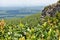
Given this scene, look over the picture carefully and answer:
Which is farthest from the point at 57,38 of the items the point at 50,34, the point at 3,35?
the point at 3,35

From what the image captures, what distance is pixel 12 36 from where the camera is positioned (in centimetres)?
533

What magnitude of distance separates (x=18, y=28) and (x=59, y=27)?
1166 mm

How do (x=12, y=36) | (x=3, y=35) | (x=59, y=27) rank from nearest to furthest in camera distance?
(x=12, y=36) → (x=3, y=35) → (x=59, y=27)

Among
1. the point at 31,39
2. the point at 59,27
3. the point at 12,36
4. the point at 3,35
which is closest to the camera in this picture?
the point at 31,39

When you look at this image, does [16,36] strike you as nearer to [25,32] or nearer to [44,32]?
[25,32]

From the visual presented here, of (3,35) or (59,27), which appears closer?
(3,35)

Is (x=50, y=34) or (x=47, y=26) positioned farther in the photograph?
(x=47, y=26)

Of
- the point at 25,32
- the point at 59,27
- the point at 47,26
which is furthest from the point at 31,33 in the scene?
the point at 59,27

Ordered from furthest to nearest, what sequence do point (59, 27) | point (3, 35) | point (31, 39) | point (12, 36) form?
1. point (59, 27)
2. point (3, 35)
3. point (12, 36)
4. point (31, 39)

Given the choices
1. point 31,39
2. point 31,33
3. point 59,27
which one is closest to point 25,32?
point 31,33

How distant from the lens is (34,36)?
16.6ft

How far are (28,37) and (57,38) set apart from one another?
643 mm

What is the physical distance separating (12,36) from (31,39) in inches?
22.3

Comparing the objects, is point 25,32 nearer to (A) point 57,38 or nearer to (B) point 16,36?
(B) point 16,36
